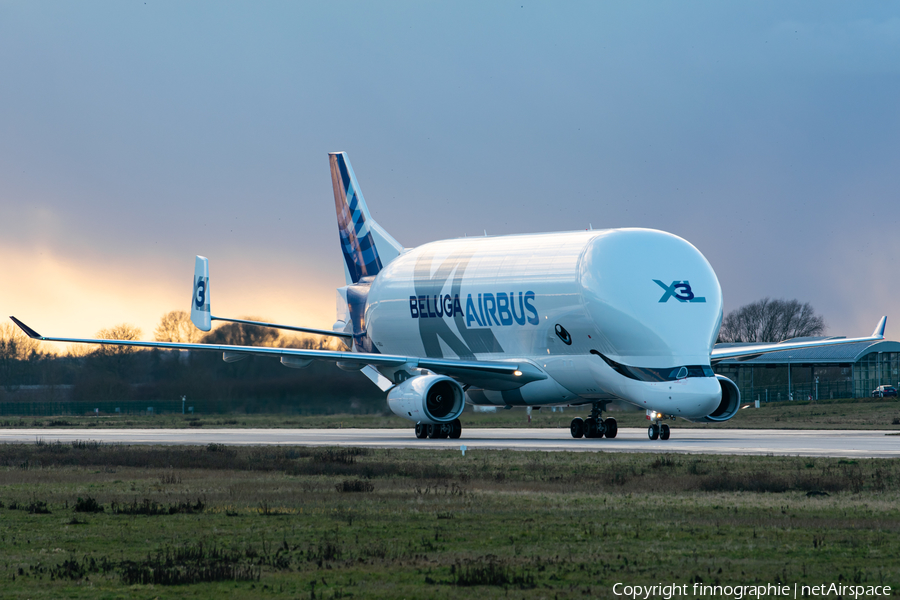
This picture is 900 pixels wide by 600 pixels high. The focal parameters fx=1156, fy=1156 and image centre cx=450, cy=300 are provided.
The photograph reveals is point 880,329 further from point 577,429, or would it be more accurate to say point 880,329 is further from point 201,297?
point 201,297

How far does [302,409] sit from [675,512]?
39724 millimetres

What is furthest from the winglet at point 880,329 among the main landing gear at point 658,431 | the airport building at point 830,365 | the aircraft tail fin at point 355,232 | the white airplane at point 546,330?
the airport building at point 830,365

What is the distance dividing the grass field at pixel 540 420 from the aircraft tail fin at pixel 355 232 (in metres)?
7.65

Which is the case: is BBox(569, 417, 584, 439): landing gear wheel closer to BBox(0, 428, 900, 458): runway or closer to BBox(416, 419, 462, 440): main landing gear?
BBox(0, 428, 900, 458): runway

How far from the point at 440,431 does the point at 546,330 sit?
5.78 meters

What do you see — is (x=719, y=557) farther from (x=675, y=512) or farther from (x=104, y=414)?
(x=104, y=414)

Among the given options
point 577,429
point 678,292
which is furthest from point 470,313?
point 678,292

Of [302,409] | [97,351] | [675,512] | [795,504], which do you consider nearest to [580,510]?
[675,512]

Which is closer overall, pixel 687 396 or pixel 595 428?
pixel 687 396

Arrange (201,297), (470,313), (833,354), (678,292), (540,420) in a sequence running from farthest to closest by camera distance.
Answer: (833,354), (540,420), (201,297), (470,313), (678,292)

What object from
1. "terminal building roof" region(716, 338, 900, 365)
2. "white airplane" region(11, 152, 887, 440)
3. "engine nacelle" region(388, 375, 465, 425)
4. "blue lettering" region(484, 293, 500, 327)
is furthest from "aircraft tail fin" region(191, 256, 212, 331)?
"terminal building roof" region(716, 338, 900, 365)

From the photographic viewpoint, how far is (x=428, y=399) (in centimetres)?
4278

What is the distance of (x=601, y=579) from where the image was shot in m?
12.5

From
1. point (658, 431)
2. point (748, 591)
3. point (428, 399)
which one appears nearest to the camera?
point (748, 591)
